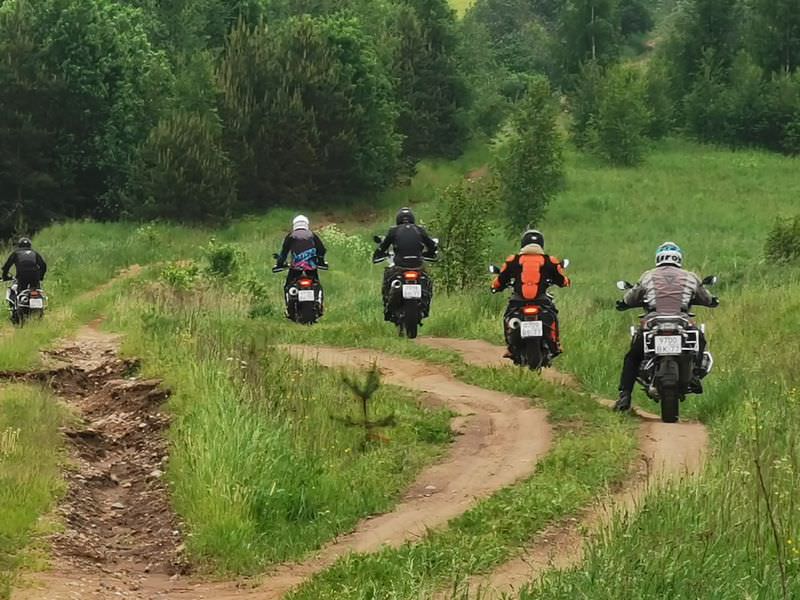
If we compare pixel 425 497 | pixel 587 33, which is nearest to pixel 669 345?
pixel 425 497

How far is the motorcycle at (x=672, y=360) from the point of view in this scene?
10078mm

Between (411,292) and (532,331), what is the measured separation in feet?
11.0

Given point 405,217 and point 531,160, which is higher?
point 531,160

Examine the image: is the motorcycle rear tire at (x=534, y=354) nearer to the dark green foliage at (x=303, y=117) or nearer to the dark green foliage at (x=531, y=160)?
the dark green foliage at (x=531, y=160)

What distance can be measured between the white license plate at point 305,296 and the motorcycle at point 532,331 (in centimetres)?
549

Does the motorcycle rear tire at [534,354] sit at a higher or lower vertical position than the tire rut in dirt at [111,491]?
higher

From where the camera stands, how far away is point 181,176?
4509cm

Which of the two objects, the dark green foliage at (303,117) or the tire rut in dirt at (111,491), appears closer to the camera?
the tire rut in dirt at (111,491)

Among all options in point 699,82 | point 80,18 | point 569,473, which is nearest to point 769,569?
point 569,473

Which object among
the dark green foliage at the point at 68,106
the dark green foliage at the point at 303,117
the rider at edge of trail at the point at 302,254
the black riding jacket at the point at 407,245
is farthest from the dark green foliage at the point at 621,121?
the black riding jacket at the point at 407,245

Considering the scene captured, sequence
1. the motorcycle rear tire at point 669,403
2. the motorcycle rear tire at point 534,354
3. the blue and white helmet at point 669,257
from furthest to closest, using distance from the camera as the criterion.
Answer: the motorcycle rear tire at point 534,354 < the blue and white helmet at point 669,257 < the motorcycle rear tire at point 669,403

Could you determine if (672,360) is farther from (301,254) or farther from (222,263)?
(222,263)

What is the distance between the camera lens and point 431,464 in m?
8.37

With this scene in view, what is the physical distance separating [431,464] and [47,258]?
24.9 m
